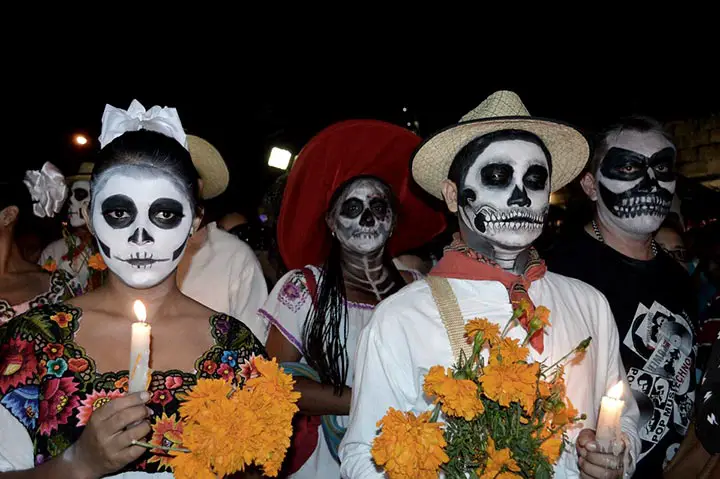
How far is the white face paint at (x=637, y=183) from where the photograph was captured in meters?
3.68

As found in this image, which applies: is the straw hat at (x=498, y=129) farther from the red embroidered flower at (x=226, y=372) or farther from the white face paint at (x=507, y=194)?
the red embroidered flower at (x=226, y=372)

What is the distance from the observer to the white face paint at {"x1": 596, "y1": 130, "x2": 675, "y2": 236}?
368 centimetres

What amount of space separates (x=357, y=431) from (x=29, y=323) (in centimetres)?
113

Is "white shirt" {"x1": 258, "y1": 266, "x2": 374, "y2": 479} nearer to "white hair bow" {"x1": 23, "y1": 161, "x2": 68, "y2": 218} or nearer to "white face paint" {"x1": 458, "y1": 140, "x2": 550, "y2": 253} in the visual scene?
"white face paint" {"x1": 458, "y1": 140, "x2": 550, "y2": 253}

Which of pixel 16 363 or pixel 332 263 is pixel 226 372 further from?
pixel 332 263

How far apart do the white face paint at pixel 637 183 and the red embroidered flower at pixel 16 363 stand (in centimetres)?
279

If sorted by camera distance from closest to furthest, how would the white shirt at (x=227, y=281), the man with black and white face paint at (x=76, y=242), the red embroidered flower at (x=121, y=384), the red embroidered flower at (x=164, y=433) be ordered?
the red embroidered flower at (x=164, y=433) → the red embroidered flower at (x=121, y=384) → the white shirt at (x=227, y=281) → the man with black and white face paint at (x=76, y=242)

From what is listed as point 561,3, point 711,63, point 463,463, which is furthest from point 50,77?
point 463,463

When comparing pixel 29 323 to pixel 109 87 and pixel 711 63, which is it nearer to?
pixel 711 63

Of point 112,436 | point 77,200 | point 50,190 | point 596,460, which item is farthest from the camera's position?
point 77,200

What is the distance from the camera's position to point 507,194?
2736mm

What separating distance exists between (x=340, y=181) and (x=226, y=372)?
1.85m

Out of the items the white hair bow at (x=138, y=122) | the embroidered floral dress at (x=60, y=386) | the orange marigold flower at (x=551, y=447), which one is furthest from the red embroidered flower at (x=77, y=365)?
the orange marigold flower at (x=551, y=447)

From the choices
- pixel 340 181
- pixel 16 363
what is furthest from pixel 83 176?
pixel 16 363
